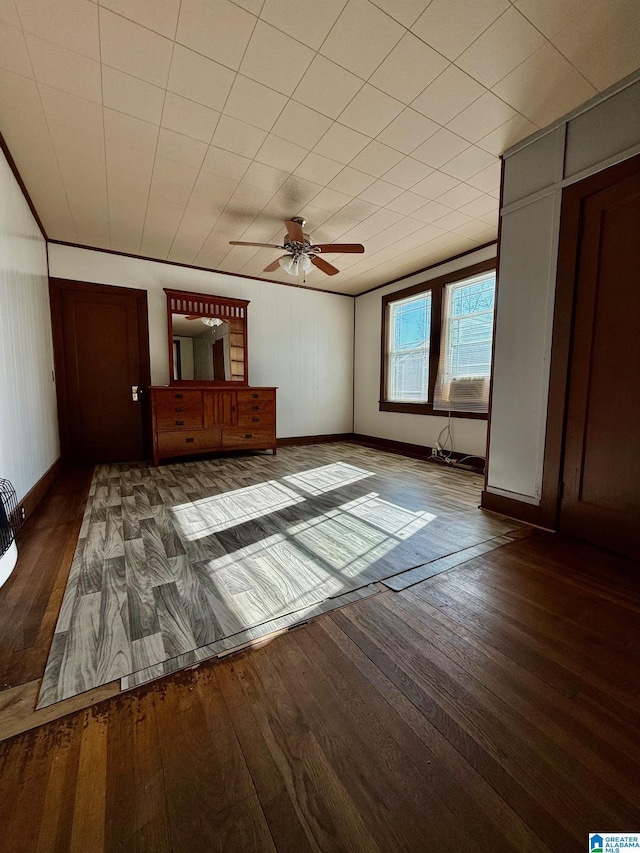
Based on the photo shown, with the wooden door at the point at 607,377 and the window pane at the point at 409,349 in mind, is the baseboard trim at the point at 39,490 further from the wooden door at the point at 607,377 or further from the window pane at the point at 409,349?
the window pane at the point at 409,349

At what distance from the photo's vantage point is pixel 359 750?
92cm

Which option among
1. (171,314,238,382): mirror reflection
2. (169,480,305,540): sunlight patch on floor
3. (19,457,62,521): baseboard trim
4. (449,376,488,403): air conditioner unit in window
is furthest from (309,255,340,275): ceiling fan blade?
(19,457,62,521): baseboard trim

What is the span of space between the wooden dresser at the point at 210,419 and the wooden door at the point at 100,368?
62cm

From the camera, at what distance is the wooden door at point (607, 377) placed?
196 cm

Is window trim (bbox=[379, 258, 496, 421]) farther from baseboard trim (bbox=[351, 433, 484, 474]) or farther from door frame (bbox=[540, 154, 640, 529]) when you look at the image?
door frame (bbox=[540, 154, 640, 529])

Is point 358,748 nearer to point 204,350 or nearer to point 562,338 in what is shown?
point 562,338

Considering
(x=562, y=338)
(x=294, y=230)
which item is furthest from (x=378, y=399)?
(x=562, y=338)

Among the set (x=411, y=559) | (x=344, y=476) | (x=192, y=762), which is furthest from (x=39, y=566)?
(x=344, y=476)

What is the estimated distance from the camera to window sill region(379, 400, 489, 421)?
4.29 metres

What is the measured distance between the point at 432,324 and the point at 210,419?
3.41 m

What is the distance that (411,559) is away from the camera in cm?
197

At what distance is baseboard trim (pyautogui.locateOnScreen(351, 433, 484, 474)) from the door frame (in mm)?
1845

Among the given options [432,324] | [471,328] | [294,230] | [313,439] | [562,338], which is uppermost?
[294,230]

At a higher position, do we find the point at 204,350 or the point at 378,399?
the point at 204,350
